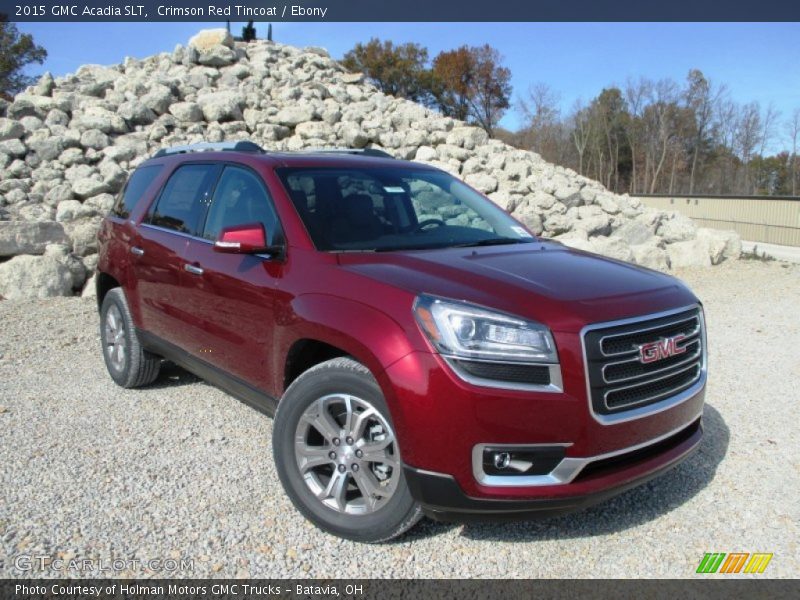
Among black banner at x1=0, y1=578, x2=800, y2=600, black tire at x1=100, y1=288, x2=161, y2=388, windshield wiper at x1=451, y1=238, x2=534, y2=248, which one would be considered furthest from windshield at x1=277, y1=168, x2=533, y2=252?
black tire at x1=100, y1=288, x2=161, y2=388

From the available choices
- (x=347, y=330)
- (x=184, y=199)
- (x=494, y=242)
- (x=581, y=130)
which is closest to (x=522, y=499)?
(x=347, y=330)

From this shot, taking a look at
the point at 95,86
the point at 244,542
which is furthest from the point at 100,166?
the point at 244,542

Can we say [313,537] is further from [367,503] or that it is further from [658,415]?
[658,415]

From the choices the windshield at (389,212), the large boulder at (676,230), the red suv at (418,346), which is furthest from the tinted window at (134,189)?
the large boulder at (676,230)

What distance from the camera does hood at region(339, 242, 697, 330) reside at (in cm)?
293

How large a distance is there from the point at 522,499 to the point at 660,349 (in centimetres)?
97

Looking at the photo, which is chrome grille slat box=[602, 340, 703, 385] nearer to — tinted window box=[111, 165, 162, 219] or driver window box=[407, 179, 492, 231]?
driver window box=[407, 179, 492, 231]

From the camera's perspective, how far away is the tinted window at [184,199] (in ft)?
15.0

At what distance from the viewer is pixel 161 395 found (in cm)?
542

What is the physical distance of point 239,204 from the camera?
4.21m

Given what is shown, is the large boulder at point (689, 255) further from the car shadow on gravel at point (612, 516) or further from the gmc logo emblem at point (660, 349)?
the gmc logo emblem at point (660, 349)

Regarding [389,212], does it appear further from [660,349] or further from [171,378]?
[171,378]

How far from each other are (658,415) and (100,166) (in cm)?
1218

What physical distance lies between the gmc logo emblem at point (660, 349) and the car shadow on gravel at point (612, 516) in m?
0.96
